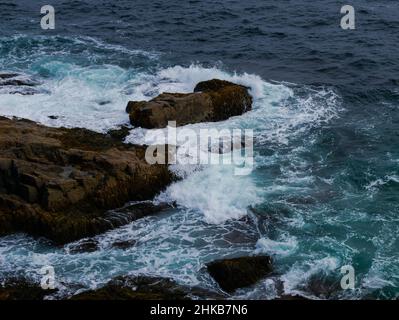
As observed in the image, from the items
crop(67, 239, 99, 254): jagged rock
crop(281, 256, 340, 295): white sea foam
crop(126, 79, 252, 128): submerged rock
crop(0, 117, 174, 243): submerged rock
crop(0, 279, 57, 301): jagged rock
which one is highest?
crop(126, 79, 252, 128): submerged rock

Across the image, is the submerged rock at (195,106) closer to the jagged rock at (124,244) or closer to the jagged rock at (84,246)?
the jagged rock at (124,244)

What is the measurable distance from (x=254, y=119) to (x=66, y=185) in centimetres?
1044

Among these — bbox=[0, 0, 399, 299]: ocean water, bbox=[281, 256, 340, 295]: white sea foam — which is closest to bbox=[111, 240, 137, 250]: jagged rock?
bbox=[0, 0, 399, 299]: ocean water

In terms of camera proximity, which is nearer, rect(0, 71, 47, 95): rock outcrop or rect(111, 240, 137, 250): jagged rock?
rect(111, 240, 137, 250): jagged rock

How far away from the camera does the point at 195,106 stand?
26.8m

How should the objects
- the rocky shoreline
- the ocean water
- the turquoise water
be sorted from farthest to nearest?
the ocean water < the turquoise water < the rocky shoreline

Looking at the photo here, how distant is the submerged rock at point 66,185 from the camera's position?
1966cm

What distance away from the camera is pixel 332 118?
28156 mm

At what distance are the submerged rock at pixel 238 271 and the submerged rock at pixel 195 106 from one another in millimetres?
9281

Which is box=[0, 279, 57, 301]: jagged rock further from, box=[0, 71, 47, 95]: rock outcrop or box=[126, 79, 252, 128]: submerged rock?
box=[0, 71, 47, 95]: rock outcrop

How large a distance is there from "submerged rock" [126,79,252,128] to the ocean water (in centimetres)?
48

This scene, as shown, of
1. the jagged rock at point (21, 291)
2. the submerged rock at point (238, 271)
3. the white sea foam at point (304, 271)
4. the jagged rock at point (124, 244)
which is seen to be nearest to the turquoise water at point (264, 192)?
the white sea foam at point (304, 271)

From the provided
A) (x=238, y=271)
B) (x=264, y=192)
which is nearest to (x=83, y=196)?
(x=238, y=271)

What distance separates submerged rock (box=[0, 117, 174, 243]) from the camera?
1966 cm
